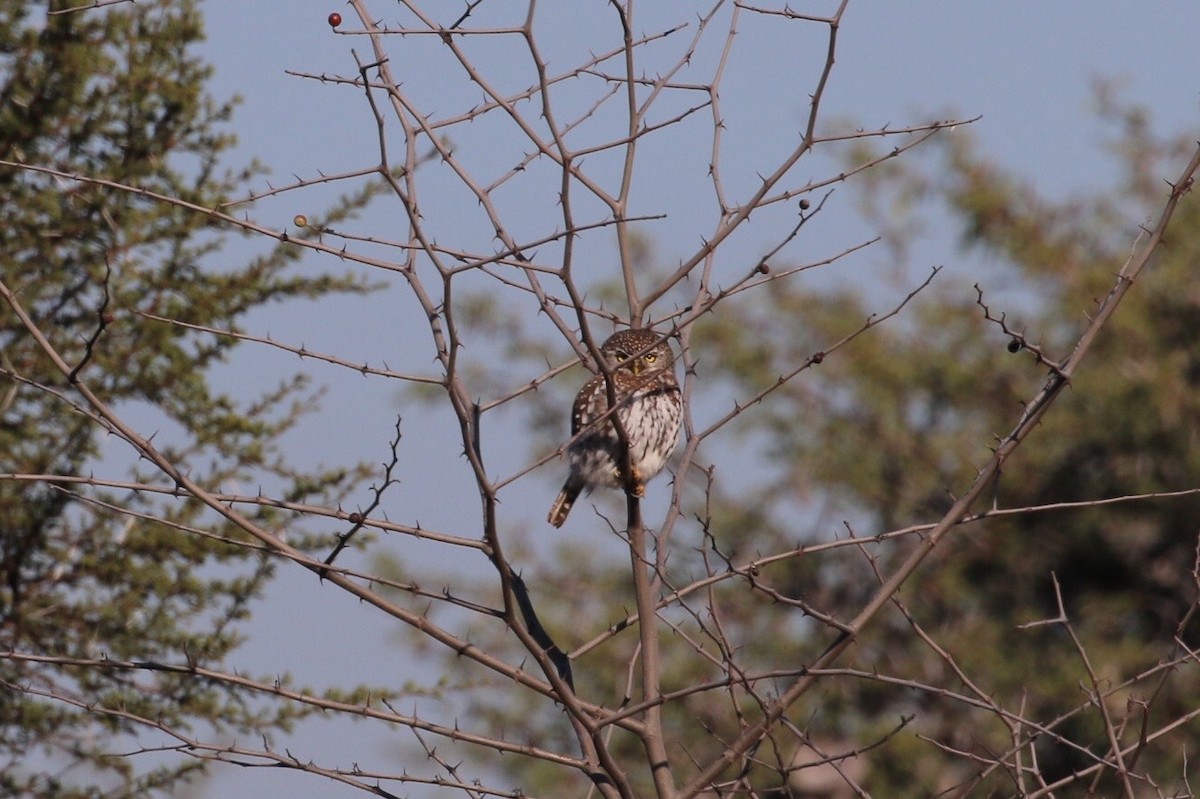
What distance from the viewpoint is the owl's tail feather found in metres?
5.88

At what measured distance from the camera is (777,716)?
11.3 ft

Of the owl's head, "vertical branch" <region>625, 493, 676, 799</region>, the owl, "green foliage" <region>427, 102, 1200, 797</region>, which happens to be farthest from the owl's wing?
"green foliage" <region>427, 102, 1200, 797</region>

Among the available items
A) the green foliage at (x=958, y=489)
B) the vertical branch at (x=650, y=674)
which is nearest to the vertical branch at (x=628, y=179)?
the vertical branch at (x=650, y=674)

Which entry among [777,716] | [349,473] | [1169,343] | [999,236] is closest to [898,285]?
[999,236]

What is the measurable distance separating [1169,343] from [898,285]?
2556 mm

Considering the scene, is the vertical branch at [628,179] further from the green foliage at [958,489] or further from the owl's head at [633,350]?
the green foliage at [958,489]

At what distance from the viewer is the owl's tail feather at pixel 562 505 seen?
588 cm

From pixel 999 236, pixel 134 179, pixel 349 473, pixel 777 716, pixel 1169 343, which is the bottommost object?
pixel 777 716

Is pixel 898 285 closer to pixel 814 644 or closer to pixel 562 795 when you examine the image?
pixel 814 644

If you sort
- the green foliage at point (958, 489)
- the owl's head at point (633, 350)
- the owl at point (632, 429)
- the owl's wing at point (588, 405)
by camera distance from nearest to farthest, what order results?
the owl's head at point (633, 350)
the owl at point (632, 429)
the owl's wing at point (588, 405)
the green foliage at point (958, 489)

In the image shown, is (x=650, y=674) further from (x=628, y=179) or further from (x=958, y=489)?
(x=958, y=489)

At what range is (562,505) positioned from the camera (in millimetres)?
5918

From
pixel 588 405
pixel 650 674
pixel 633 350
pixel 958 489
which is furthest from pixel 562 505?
pixel 958 489

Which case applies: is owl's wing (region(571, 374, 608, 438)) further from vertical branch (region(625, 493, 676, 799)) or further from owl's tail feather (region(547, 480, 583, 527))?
vertical branch (region(625, 493, 676, 799))
